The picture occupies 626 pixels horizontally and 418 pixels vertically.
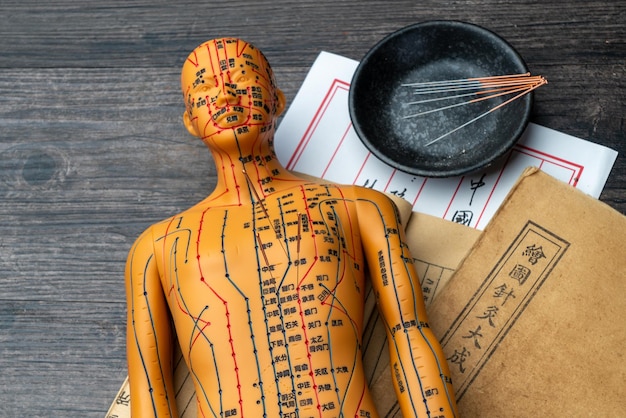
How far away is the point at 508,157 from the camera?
863mm

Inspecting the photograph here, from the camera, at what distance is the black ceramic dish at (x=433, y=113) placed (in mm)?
852

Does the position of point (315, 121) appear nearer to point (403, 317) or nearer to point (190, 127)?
point (190, 127)

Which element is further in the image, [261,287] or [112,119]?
[112,119]

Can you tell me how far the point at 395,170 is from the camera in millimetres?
879

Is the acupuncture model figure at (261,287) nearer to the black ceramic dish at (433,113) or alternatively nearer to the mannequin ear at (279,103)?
the mannequin ear at (279,103)

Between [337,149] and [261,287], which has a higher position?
[337,149]

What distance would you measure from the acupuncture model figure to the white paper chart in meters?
0.12

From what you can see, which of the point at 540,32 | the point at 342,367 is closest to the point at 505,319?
the point at 342,367

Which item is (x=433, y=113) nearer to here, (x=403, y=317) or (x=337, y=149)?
(x=337, y=149)

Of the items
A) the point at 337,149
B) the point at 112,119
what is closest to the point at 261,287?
the point at 337,149

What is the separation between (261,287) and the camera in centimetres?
71

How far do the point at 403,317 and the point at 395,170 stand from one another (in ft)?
0.73

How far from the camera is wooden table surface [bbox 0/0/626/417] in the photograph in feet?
2.82

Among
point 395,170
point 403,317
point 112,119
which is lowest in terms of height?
point 403,317
